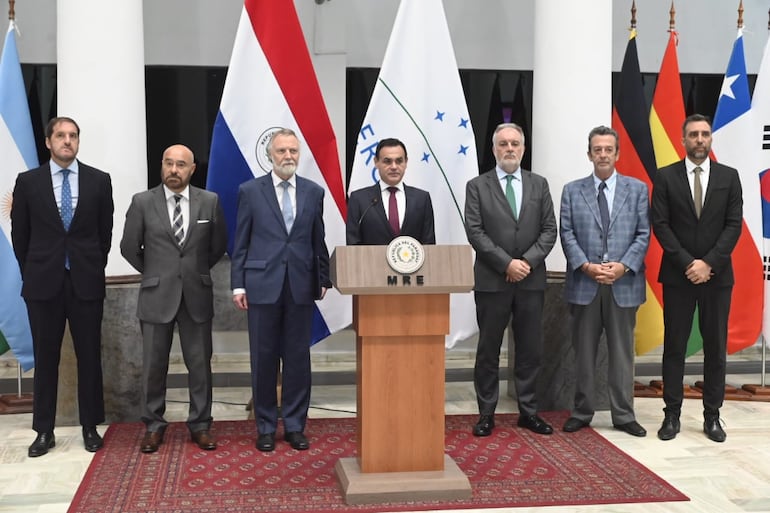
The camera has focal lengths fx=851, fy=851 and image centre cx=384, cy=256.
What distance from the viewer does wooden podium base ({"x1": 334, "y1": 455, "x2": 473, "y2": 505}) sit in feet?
10.7

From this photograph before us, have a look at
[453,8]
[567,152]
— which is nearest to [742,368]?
[567,152]

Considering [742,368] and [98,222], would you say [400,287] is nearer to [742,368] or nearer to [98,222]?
[98,222]

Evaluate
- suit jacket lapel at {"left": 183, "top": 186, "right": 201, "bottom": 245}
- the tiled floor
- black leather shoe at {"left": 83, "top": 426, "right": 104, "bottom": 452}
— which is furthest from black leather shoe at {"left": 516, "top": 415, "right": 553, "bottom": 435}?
black leather shoe at {"left": 83, "top": 426, "right": 104, "bottom": 452}

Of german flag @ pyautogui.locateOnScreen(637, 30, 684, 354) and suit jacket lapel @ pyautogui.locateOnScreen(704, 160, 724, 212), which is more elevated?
german flag @ pyautogui.locateOnScreen(637, 30, 684, 354)

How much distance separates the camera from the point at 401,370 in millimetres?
3312

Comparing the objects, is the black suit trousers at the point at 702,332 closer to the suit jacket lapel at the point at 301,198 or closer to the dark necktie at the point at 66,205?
the suit jacket lapel at the point at 301,198

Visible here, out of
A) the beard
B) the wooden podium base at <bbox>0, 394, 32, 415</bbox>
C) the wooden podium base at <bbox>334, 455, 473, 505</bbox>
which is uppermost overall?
the beard

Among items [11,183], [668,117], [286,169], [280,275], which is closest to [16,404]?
[11,183]

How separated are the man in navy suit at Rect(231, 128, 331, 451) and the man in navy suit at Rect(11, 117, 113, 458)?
2.20ft

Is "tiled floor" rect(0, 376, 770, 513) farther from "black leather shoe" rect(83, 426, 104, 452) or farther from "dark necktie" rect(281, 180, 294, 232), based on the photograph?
"dark necktie" rect(281, 180, 294, 232)

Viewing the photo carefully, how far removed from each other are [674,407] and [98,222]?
119 inches

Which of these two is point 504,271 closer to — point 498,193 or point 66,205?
point 498,193

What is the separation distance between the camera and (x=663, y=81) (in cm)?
548

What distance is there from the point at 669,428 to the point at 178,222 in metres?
2.64
